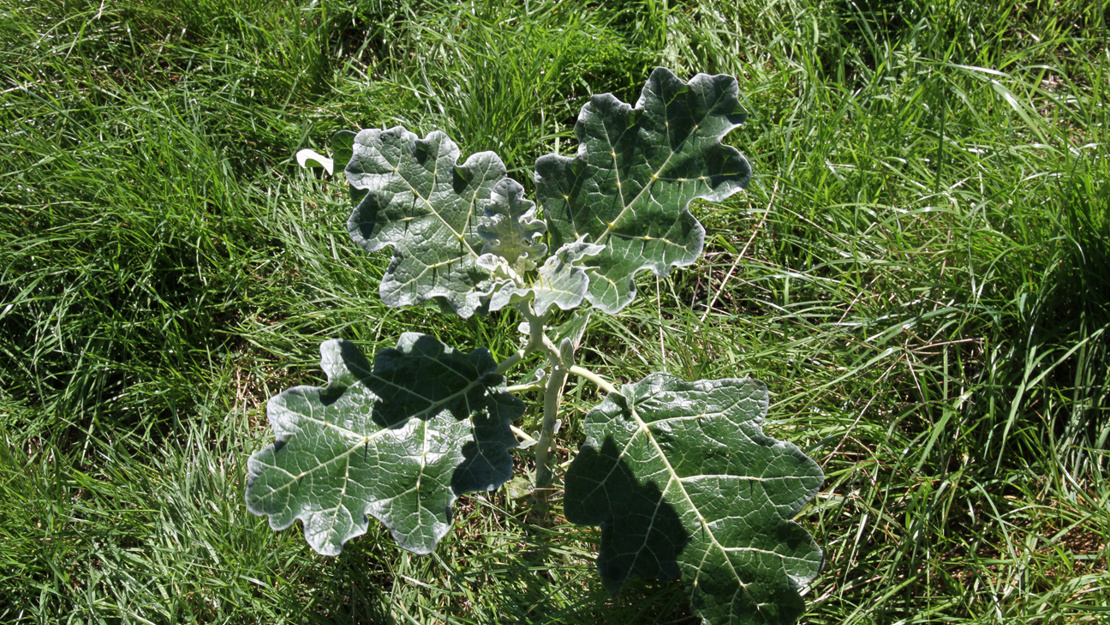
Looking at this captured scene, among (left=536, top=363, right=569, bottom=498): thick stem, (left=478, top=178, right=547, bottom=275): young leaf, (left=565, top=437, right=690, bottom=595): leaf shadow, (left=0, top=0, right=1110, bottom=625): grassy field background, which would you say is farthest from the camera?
(left=0, top=0, right=1110, bottom=625): grassy field background

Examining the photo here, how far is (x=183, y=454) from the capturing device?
3.18 metres

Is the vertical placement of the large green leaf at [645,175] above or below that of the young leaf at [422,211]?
above

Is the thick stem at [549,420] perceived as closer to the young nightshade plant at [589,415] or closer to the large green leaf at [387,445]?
the young nightshade plant at [589,415]

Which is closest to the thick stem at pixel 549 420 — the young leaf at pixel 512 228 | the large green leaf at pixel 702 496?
the large green leaf at pixel 702 496

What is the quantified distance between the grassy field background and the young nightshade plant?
24.0 inches

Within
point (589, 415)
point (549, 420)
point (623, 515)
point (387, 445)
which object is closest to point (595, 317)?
point (549, 420)

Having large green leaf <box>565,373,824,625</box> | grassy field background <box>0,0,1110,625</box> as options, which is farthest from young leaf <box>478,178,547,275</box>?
grassy field background <box>0,0,1110,625</box>

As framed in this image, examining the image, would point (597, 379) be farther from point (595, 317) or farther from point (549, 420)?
point (595, 317)

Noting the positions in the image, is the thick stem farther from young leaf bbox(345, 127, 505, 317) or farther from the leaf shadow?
young leaf bbox(345, 127, 505, 317)

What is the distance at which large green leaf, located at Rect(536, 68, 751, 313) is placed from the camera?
217 cm

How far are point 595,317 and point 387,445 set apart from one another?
4.07ft

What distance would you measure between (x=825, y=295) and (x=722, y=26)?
1.28 meters

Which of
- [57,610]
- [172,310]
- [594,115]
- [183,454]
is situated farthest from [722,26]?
[57,610]

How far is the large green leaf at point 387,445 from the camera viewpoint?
83.0 inches
